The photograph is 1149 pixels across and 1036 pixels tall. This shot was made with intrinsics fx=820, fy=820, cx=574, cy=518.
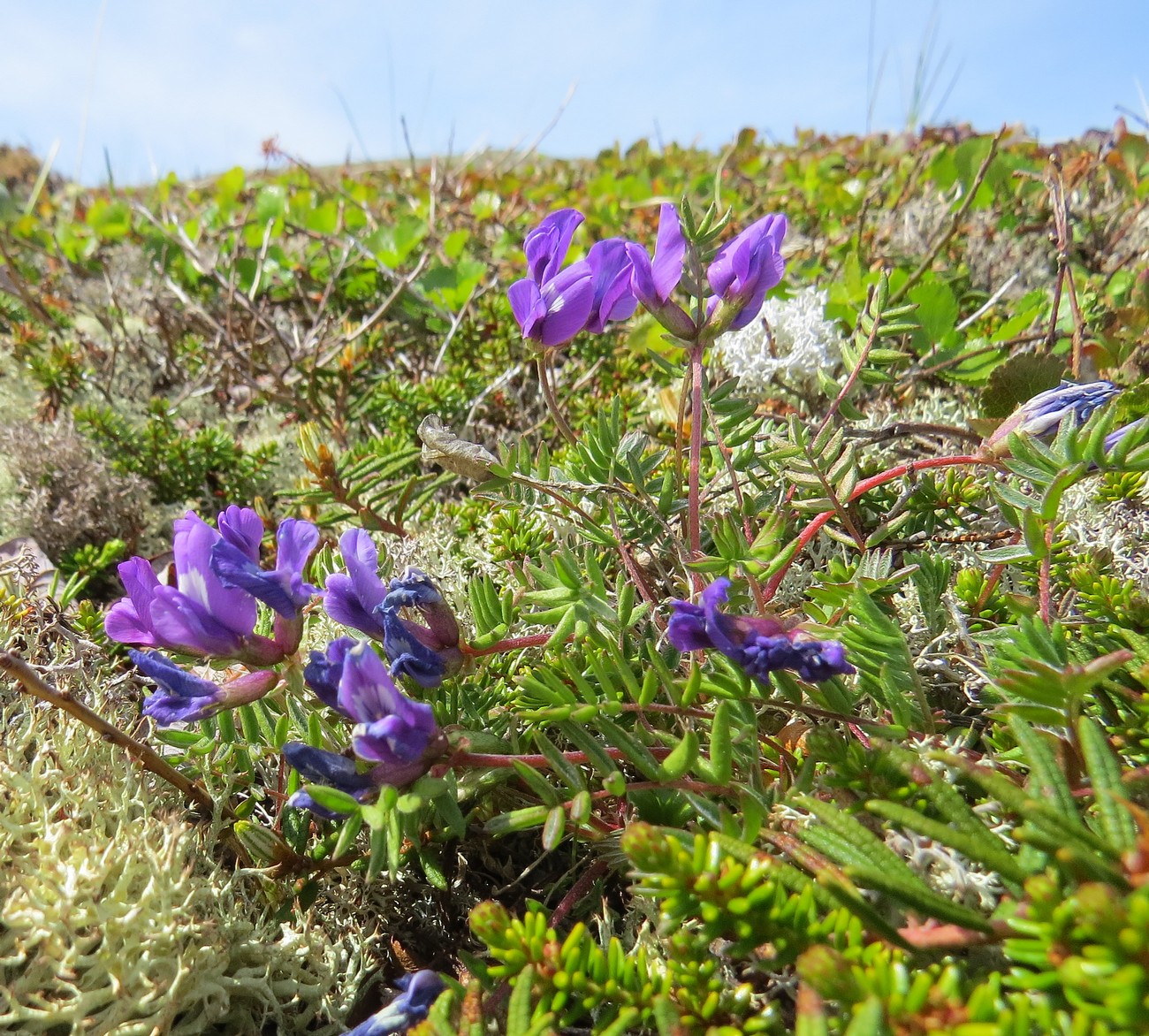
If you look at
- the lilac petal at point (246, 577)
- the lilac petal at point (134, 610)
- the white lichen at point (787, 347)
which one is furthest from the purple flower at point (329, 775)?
the white lichen at point (787, 347)

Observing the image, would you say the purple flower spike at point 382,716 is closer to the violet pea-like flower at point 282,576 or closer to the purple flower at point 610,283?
the violet pea-like flower at point 282,576

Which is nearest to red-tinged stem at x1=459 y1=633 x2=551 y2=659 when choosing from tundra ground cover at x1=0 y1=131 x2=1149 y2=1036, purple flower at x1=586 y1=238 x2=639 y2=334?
tundra ground cover at x1=0 y1=131 x2=1149 y2=1036

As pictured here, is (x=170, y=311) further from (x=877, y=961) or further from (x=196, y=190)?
(x=877, y=961)

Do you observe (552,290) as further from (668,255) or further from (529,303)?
(668,255)

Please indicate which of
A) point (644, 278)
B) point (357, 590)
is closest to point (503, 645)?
point (357, 590)

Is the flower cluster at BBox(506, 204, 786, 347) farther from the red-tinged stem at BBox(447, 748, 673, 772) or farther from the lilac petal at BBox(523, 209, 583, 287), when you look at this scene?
the red-tinged stem at BBox(447, 748, 673, 772)

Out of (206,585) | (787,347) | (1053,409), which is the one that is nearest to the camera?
(206,585)
